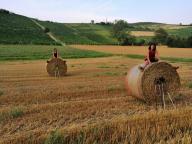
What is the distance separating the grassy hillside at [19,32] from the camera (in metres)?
80.9

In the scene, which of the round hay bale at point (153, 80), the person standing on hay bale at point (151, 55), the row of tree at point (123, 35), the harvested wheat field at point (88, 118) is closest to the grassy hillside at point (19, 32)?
the row of tree at point (123, 35)

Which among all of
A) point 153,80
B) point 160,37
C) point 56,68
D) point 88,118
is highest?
point 153,80

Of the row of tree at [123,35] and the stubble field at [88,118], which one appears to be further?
the row of tree at [123,35]

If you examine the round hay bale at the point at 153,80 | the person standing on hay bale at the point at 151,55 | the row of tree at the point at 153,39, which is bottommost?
the row of tree at the point at 153,39

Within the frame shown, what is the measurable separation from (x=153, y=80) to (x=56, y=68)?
12.3 meters

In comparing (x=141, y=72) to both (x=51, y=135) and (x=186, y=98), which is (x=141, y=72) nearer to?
(x=186, y=98)

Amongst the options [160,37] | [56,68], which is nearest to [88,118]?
[56,68]

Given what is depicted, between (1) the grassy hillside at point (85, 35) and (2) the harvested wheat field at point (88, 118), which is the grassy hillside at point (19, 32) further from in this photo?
(2) the harvested wheat field at point (88, 118)

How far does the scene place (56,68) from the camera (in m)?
25.3

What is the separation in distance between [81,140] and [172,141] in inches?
67.5

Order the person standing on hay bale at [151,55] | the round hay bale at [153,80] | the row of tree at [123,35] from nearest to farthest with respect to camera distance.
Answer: the round hay bale at [153,80] → the person standing on hay bale at [151,55] → the row of tree at [123,35]

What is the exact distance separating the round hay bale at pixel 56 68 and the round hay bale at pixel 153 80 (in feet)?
38.7

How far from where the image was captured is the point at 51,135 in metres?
8.62

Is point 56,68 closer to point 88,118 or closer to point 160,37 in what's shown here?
point 88,118
